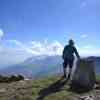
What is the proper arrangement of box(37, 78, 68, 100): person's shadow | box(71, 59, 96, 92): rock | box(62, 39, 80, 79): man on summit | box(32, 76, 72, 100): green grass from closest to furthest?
box(32, 76, 72, 100): green grass
box(37, 78, 68, 100): person's shadow
box(71, 59, 96, 92): rock
box(62, 39, 80, 79): man on summit

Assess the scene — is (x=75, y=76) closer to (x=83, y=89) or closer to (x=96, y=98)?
(x=83, y=89)

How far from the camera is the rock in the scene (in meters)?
13.8

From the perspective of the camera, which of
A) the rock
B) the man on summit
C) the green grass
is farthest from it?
the man on summit

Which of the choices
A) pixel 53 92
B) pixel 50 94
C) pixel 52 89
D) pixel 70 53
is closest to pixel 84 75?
pixel 52 89

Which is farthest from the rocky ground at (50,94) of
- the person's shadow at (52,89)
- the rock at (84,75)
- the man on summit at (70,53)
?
the man on summit at (70,53)

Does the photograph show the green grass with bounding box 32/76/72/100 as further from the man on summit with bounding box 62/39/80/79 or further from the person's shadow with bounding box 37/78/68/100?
the man on summit with bounding box 62/39/80/79

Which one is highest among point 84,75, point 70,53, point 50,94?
point 70,53

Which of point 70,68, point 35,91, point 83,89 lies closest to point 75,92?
point 83,89

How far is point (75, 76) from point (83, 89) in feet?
5.39

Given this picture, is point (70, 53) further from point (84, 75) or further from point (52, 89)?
point (52, 89)

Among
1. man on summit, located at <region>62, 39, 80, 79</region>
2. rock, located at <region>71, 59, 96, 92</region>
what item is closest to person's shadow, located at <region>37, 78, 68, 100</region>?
rock, located at <region>71, 59, 96, 92</region>

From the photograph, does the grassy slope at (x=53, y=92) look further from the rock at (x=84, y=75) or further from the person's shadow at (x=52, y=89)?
the rock at (x=84, y=75)

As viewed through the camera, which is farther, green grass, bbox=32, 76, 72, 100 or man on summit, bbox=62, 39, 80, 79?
man on summit, bbox=62, 39, 80, 79

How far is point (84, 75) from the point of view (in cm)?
1411
